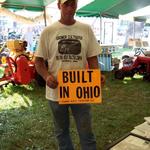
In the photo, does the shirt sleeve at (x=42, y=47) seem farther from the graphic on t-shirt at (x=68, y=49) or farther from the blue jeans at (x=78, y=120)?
the blue jeans at (x=78, y=120)

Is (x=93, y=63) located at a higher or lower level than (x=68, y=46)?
lower

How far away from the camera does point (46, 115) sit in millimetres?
5383

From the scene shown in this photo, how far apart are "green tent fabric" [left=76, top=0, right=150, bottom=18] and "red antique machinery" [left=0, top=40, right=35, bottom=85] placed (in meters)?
3.32

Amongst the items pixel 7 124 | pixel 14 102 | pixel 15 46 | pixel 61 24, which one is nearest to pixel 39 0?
pixel 15 46

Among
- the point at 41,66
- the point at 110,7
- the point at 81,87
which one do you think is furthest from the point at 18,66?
the point at 110,7

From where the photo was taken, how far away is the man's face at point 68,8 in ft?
8.05

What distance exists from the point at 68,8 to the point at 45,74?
61 cm

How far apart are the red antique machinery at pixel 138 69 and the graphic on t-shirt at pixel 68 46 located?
6186 millimetres

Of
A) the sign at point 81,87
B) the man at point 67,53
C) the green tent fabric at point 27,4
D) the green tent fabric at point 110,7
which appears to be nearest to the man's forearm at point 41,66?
the man at point 67,53

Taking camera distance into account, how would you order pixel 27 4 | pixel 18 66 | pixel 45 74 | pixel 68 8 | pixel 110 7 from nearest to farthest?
1. pixel 68 8
2. pixel 45 74
3. pixel 18 66
4. pixel 27 4
5. pixel 110 7

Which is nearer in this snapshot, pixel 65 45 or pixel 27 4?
pixel 65 45

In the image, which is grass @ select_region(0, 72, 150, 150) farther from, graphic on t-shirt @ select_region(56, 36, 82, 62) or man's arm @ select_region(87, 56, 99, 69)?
graphic on t-shirt @ select_region(56, 36, 82, 62)

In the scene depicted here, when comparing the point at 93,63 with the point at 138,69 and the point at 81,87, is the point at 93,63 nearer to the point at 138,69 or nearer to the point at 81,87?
the point at 81,87

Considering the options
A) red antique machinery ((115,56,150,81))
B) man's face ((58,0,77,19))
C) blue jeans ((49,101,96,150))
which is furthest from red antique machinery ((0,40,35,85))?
man's face ((58,0,77,19))
